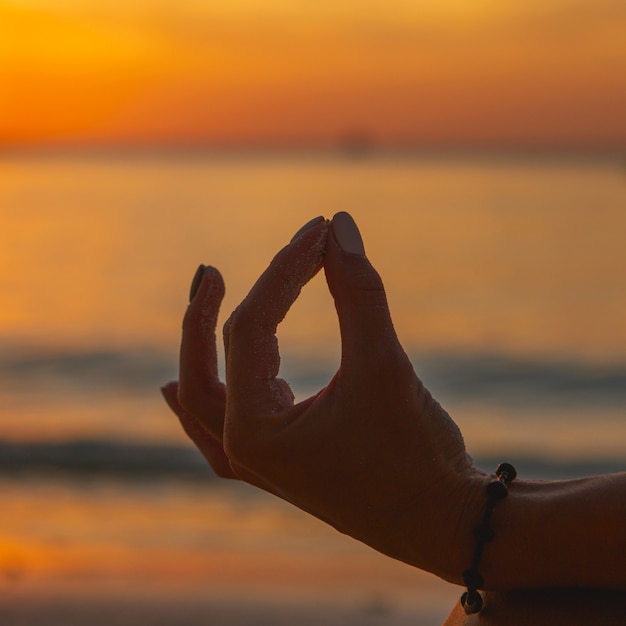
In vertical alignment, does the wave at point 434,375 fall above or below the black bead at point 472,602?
above

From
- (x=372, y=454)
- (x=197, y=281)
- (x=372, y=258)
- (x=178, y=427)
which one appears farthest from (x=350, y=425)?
(x=372, y=258)

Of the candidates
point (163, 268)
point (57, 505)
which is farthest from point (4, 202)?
point (57, 505)

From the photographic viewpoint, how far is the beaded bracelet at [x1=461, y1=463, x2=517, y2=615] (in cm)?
104

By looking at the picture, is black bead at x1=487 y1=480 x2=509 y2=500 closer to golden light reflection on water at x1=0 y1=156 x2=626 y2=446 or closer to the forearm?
the forearm

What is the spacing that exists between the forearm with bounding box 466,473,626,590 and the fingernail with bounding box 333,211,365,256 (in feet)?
1.07

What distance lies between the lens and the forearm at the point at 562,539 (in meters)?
0.99

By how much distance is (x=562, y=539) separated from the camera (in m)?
1.01

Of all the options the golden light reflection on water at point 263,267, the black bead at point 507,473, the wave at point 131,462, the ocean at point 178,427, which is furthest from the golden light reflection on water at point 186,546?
the black bead at point 507,473

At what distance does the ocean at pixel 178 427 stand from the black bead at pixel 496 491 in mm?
3409

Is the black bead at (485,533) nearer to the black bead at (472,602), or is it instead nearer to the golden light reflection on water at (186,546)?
the black bead at (472,602)

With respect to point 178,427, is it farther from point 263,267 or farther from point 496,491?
point 263,267

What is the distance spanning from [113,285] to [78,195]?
39.1 m

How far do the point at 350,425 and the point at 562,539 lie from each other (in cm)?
25

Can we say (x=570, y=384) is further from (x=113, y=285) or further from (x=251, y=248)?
(x=251, y=248)
